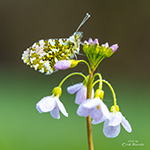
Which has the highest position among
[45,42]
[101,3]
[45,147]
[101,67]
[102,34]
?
[101,3]

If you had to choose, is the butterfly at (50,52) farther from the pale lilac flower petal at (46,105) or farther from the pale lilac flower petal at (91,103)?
the pale lilac flower petal at (91,103)

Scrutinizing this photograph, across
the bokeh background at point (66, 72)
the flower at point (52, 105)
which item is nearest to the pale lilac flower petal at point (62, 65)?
the flower at point (52, 105)

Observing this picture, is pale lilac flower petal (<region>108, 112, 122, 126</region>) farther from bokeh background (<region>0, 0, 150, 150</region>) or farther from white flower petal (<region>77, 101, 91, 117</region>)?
bokeh background (<region>0, 0, 150, 150</region>)

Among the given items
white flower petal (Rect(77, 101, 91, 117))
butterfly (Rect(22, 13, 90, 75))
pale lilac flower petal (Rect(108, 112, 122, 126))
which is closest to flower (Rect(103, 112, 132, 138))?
pale lilac flower petal (Rect(108, 112, 122, 126))

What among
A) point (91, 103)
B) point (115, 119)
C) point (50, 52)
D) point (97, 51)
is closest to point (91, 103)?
point (91, 103)

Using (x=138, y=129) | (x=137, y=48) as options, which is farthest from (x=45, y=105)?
(x=137, y=48)

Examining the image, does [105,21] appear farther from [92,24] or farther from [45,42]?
[45,42]
